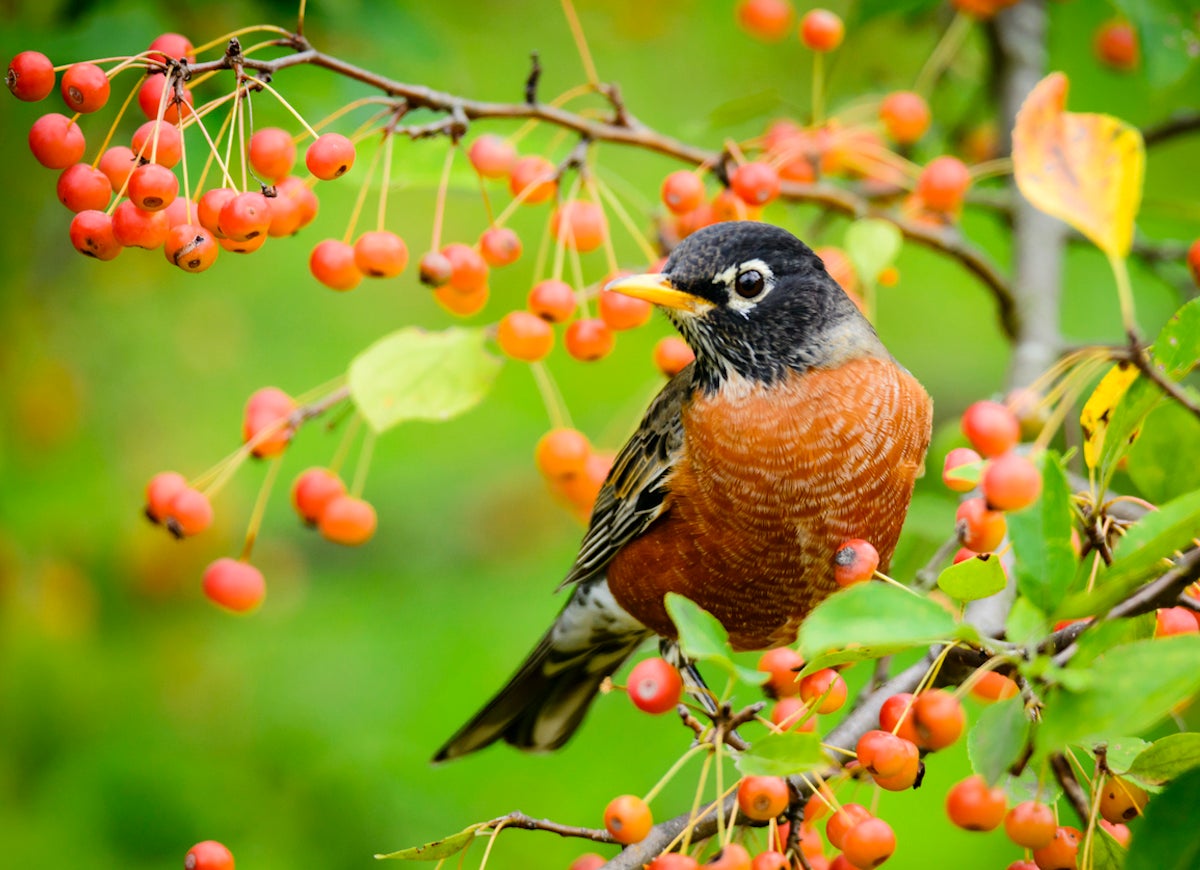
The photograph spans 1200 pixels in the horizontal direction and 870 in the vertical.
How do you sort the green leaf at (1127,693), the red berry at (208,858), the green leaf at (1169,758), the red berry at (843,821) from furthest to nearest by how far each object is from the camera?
the red berry at (208,858), the red berry at (843,821), the green leaf at (1169,758), the green leaf at (1127,693)

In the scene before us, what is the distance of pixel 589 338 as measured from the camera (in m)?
2.03

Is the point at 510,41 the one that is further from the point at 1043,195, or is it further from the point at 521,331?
the point at 1043,195

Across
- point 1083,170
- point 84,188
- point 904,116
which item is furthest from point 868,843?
point 904,116

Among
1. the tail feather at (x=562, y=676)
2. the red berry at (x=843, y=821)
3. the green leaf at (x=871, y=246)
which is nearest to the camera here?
the red berry at (x=843, y=821)

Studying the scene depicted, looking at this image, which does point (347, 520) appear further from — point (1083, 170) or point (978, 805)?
point (1083, 170)

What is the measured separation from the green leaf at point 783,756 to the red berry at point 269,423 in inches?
44.5

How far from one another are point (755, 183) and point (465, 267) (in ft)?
1.77

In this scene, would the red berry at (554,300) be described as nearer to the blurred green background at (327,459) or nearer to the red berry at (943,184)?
the blurred green background at (327,459)

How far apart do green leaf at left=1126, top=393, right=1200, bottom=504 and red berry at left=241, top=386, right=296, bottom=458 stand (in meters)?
1.34

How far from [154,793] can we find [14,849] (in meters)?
0.29

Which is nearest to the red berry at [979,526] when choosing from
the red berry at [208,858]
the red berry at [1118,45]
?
the red berry at [208,858]

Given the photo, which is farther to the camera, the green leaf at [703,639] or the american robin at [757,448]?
the american robin at [757,448]

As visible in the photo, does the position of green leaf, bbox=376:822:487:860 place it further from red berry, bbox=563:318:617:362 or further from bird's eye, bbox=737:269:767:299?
bird's eye, bbox=737:269:767:299

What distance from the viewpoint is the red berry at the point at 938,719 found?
49.0 inches
